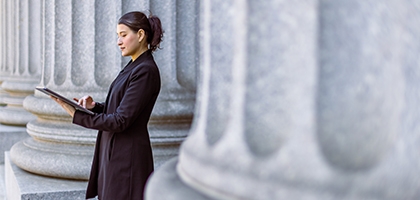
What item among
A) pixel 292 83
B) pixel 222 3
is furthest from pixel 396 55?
pixel 222 3

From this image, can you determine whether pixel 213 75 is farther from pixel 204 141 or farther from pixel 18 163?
pixel 18 163

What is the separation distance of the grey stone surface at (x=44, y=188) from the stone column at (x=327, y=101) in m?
4.89

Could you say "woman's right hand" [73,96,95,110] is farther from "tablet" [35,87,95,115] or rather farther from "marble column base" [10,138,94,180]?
"marble column base" [10,138,94,180]

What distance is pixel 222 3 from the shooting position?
7.15ft

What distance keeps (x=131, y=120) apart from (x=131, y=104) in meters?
0.15

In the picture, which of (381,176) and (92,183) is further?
(92,183)

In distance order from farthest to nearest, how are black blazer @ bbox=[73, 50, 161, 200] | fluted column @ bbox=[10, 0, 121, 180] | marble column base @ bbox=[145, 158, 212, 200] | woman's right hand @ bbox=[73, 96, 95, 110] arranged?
fluted column @ bbox=[10, 0, 121, 180], woman's right hand @ bbox=[73, 96, 95, 110], black blazer @ bbox=[73, 50, 161, 200], marble column base @ bbox=[145, 158, 212, 200]

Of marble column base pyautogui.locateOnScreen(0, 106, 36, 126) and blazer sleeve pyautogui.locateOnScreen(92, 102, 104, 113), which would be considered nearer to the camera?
blazer sleeve pyautogui.locateOnScreen(92, 102, 104, 113)

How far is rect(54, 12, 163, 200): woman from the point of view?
4.67m

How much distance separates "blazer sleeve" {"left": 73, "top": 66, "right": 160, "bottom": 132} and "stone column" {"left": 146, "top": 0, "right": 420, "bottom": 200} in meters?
2.67

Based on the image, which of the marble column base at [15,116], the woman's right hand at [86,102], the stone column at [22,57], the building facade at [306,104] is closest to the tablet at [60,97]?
the woman's right hand at [86,102]

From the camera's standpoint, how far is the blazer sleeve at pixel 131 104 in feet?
15.0

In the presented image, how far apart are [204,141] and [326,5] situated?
2.42ft

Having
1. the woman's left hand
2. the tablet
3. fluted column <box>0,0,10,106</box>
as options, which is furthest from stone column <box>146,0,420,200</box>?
fluted column <box>0,0,10,106</box>
